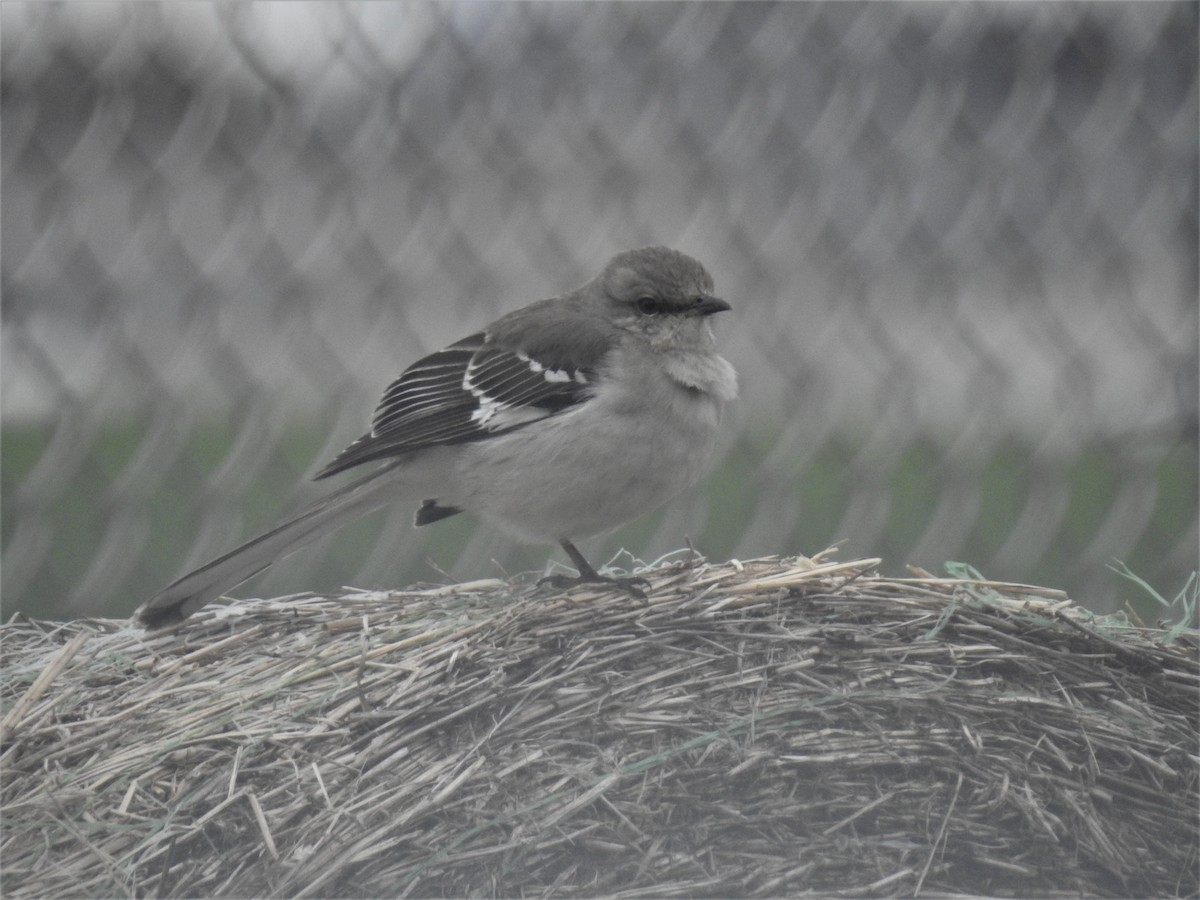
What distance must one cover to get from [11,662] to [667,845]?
4.70ft

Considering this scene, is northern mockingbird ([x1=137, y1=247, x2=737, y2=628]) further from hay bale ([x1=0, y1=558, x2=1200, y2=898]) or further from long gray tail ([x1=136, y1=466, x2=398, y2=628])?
hay bale ([x1=0, y1=558, x2=1200, y2=898])

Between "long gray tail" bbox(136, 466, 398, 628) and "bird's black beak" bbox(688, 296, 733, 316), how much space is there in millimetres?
857

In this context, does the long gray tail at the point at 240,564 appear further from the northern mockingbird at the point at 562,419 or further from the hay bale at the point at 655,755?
the hay bale at the point at 655,755

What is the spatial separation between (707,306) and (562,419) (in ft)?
1.38

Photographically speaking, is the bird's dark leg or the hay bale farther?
the bird's dark leg

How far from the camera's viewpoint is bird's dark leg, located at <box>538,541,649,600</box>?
7.61 ft

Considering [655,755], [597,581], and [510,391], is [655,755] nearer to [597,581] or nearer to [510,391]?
[597,581]

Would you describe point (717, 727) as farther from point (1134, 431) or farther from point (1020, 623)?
point (1134, 431)

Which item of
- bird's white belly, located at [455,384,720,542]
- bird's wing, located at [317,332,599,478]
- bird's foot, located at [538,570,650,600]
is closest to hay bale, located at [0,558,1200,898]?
bird's foot, located at [538,570,650,600]

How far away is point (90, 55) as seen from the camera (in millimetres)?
2969

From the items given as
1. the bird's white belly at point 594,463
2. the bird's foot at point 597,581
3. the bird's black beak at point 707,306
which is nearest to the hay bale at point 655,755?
the bird's foot at point 597,581

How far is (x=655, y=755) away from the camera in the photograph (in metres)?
1.94

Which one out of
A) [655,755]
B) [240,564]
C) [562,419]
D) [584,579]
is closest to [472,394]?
[562,419]

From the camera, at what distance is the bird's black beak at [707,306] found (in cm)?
273
